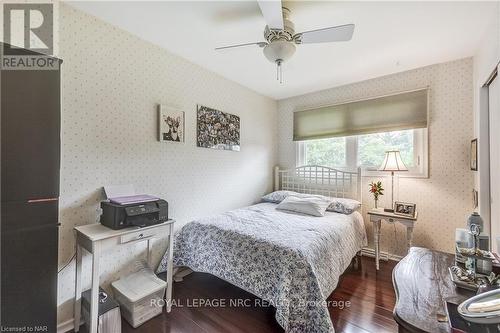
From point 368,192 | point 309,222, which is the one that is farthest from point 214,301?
point 368,192

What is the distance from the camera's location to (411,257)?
1.39 metres

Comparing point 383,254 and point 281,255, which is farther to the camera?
point 383,254

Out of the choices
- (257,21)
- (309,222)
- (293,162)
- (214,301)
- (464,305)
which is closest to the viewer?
(464,305)

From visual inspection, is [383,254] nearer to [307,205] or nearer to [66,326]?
[307,205]

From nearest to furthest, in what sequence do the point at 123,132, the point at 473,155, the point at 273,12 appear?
the point at 273,12 < the point at 123,132 < the point at 473,155

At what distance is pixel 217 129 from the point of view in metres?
2.93

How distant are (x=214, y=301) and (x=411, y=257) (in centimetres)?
164

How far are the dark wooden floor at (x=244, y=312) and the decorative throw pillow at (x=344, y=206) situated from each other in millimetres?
764

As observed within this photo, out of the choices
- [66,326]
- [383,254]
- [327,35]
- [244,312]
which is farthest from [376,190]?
[66,326]

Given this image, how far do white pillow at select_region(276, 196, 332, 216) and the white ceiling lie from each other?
5.38ft

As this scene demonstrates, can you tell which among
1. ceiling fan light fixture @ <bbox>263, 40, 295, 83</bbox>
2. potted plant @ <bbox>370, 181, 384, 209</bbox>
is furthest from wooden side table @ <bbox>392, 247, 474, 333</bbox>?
ceiling fan light fixture @ <bbox>263, 40, 295, 83</bbox>

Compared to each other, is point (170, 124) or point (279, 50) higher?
point (279, 50)

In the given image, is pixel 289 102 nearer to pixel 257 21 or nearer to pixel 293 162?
pixel 293 162

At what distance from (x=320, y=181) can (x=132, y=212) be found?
106 inches
